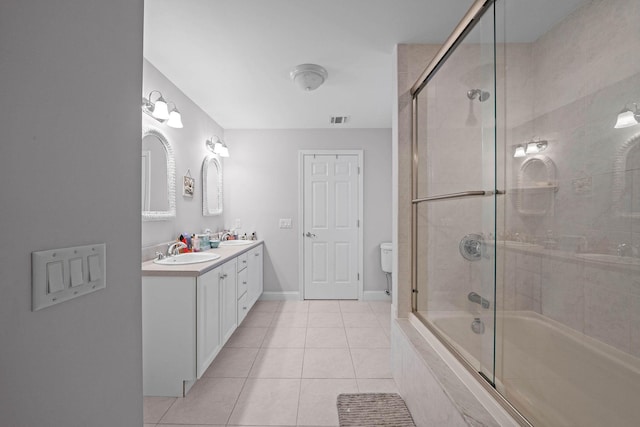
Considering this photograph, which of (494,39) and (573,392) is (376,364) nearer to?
(573,392)

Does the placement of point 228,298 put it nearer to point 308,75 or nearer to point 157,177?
point 157,177

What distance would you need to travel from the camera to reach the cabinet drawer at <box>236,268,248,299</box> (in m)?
2.71

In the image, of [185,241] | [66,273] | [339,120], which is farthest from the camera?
[339,120]

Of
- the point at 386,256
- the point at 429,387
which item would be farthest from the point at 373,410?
the point at 386,256

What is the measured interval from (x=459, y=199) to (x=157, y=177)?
2346mm

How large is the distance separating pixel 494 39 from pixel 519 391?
4.96 ft

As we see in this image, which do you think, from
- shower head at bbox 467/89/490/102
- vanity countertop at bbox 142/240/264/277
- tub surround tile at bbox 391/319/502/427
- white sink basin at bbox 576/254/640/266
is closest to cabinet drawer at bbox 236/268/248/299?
vanity countertop at bbox 142/240/264/277

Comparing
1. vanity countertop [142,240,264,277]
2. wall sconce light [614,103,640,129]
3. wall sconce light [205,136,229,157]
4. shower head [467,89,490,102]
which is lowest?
vanity countertop [142,240,264,277]

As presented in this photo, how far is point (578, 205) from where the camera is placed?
1.17m

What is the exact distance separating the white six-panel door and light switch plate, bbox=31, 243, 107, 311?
326 cm

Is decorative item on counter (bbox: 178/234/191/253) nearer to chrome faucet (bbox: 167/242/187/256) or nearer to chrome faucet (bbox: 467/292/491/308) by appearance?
chrome faucet (bbox: 167/242/187/256)

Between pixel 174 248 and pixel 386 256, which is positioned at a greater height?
pixel 174 248

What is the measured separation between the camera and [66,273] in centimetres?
59

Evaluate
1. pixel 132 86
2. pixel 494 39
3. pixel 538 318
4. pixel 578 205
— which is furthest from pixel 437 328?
pixel 132 86
